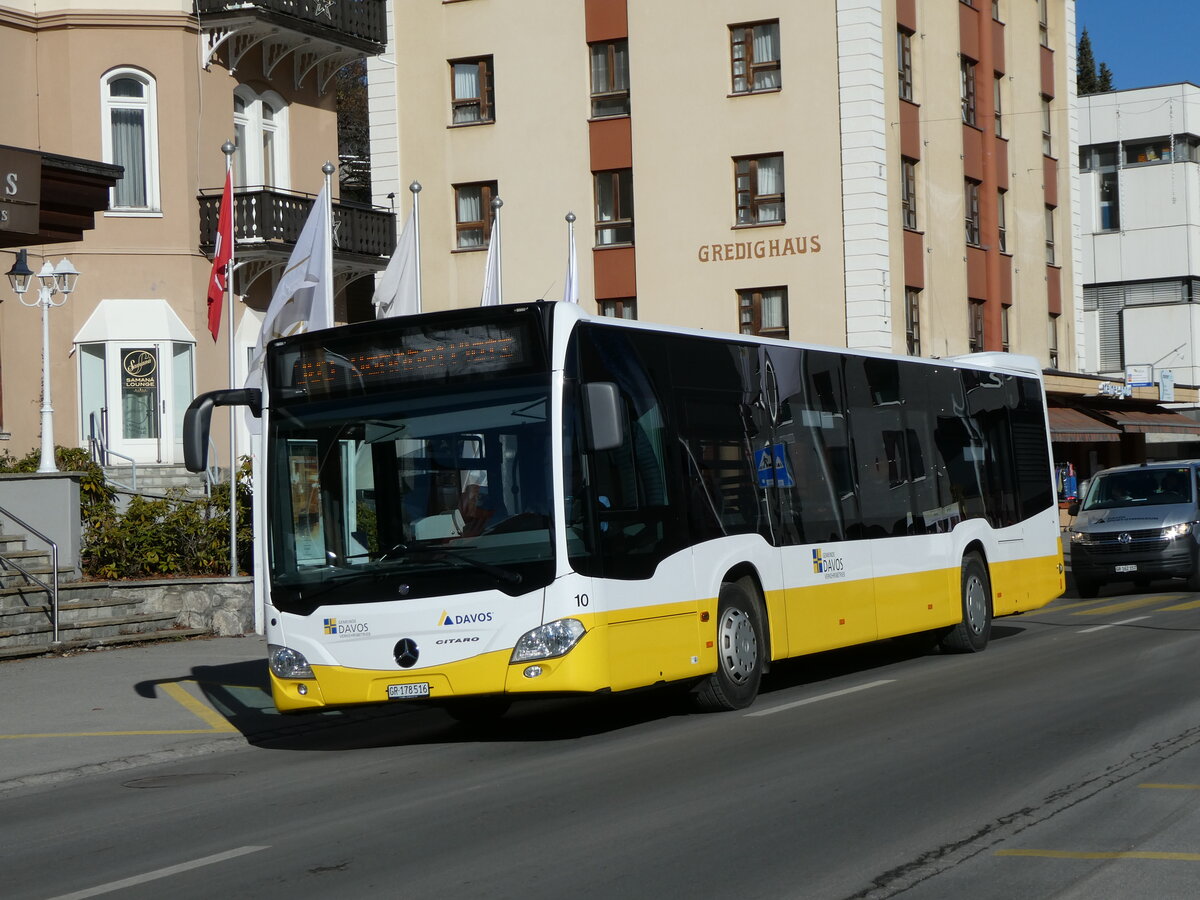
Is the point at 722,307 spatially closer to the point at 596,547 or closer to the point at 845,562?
the point at 845,562

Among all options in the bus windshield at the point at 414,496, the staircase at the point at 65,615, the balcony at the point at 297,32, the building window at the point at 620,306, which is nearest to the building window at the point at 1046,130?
the building window at the point at 620,306

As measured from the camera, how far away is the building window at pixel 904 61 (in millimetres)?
39406

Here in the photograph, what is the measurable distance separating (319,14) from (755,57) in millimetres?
11329

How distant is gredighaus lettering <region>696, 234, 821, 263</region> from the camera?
125 feet

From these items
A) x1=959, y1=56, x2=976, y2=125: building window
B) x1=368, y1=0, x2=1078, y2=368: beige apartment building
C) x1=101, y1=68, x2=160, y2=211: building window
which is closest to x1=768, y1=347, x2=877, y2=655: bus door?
x1=101, y1=68, x2=160, y2=211: building window

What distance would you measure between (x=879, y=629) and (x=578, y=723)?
11.2ft

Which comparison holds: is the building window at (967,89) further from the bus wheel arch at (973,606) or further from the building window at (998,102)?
the bus wheel arch at (973,606)

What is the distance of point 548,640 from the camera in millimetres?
10797

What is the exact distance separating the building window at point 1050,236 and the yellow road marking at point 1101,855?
4400 cm

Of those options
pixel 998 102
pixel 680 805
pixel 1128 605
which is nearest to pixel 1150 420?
pixel 998 102

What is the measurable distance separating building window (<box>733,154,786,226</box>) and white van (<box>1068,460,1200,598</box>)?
46.1ft

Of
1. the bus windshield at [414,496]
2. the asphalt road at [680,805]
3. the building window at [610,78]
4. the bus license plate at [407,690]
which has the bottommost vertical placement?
the asphalt road at [680,805]

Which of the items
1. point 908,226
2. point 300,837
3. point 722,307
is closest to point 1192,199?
point 908,226

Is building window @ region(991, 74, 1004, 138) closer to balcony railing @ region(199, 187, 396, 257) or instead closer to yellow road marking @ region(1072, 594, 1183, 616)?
balcony railing @ region(199, 187, 396, 257)
